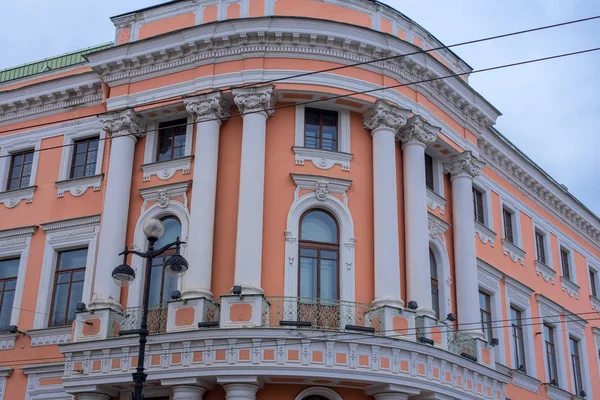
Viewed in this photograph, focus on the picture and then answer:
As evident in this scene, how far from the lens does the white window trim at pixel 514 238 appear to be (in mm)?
30047

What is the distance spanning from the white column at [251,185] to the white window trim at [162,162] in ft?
5.65

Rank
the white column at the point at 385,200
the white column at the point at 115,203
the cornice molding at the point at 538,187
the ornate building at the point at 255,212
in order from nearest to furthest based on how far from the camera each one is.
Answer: the ornate building at the point at 255,212
the white column at the point at 385,200
the white column at the point at 115,203
the cornice molding at the point at 538,187

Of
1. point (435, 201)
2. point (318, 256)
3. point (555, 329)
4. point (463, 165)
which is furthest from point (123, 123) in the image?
point (555, 329)

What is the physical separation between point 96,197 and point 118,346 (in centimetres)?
539

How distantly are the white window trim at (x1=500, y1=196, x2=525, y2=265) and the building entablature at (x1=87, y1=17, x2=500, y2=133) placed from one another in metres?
7.22

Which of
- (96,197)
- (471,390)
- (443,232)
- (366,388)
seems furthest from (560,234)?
(96,197)

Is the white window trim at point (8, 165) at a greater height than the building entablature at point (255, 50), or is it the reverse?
the building entablature at point (255, 50)

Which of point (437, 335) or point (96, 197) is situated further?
point (96, 197)

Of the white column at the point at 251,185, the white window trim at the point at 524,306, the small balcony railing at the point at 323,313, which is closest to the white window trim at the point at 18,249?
the white column at the point at 251,185

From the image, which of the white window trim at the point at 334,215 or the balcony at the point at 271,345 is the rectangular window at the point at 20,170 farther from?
the white window trim at the point at 334,215

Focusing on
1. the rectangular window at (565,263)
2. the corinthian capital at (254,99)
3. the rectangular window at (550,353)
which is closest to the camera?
the corinthian capital at (254,99)

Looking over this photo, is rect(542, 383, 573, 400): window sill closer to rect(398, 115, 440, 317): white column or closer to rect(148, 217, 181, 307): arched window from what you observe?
rect(398, 115, 440, 317): white column

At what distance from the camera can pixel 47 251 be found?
25.3 m

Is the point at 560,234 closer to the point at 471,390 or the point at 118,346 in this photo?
the point at 471,390
